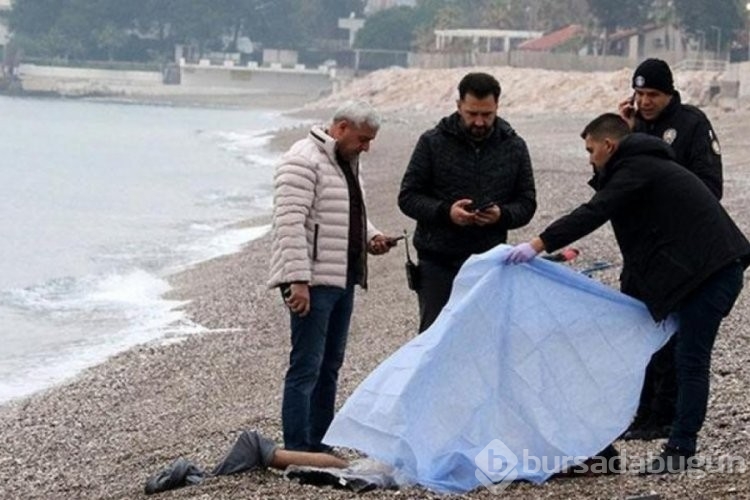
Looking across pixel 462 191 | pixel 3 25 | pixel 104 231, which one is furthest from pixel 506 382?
pixel 3 25

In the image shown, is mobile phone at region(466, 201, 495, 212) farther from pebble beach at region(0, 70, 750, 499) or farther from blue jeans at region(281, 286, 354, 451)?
pebble beach at region(0, 70, 750, 499)

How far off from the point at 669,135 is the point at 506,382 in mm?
1378

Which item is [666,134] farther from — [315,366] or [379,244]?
[315,366]

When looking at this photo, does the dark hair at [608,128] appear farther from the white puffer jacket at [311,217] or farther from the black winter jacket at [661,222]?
the white puffer jacket at [311,217]

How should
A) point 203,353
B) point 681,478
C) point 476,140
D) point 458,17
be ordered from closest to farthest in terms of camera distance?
1. point 681,478
2. point 476,140
3. point 203,353
4. point 458,17

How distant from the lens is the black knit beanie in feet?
23.3

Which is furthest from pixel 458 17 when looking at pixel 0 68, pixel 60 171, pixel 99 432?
pixel 99 432

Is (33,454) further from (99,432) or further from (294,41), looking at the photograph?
(294,41)

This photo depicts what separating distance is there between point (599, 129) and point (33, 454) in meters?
4.54

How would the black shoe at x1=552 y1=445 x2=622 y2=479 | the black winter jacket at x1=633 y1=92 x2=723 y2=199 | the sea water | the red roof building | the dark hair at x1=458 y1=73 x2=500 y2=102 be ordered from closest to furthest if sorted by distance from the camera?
the black shoe at x1=552 y1=445 x2=622 y2=479 → the dark hair at x1=458 y1=73 x2=500 y2=102 → the black winter jacket at x1=633 y1=92 x2=723 y2=199 → the sea water → the red roof building

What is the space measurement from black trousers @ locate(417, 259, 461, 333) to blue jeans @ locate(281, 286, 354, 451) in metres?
0.32

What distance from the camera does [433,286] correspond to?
7.16 m

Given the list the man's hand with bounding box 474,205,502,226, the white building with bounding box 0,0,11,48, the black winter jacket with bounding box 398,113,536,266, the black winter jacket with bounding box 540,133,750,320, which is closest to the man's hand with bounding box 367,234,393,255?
the black winter jacket with bounding box 398,113,536,266

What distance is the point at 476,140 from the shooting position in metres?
6.98
